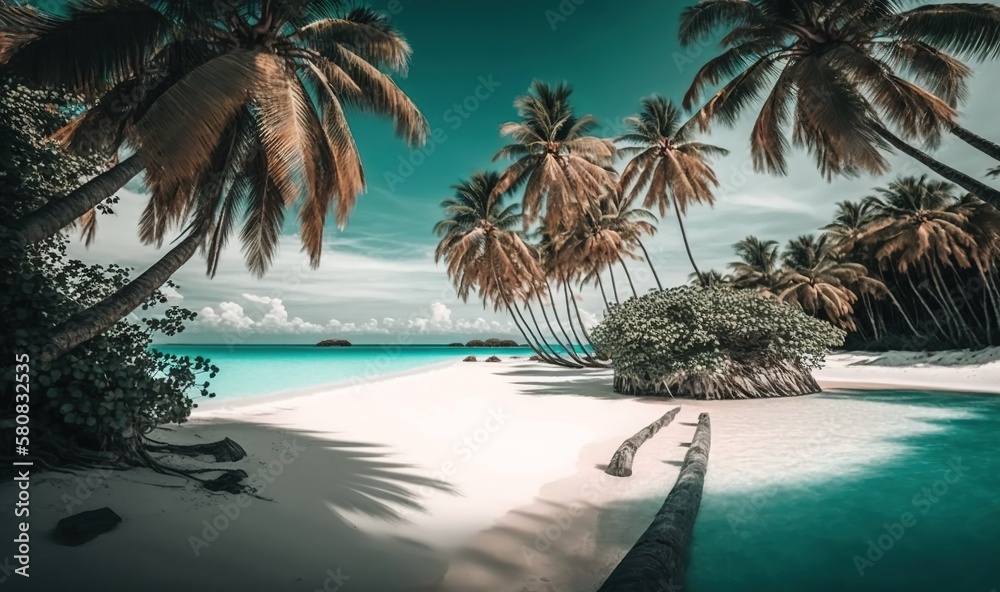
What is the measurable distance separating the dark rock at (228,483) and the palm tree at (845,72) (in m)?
11.0

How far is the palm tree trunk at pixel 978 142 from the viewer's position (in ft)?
25.6

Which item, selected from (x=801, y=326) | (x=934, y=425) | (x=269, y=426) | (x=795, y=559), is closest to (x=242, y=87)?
(x=269, y=426)

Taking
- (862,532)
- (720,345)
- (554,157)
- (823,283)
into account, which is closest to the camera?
(862,532)

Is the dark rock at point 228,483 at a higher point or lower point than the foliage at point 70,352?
lower

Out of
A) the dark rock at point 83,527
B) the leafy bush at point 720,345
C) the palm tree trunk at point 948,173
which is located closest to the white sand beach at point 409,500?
the dark rock at point 83,527

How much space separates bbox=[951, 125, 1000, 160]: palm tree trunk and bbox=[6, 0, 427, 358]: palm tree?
10.6m

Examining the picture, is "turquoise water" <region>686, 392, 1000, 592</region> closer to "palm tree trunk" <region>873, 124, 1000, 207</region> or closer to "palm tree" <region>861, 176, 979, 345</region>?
"palm tree trunk" <region>873, 124, 1000, 207</region>

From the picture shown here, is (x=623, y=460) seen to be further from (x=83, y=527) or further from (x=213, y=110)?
(x=213, y=110)

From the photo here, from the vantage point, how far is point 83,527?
2.91m

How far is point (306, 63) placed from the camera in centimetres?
830

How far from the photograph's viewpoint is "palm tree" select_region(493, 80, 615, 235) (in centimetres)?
2038

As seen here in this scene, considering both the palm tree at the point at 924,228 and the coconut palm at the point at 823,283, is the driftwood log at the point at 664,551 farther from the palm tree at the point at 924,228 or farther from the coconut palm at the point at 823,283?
the coconut palm at the point at 823,283

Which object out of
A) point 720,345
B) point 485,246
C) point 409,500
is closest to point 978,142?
point 720,345

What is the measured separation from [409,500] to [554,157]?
61.1 ft
